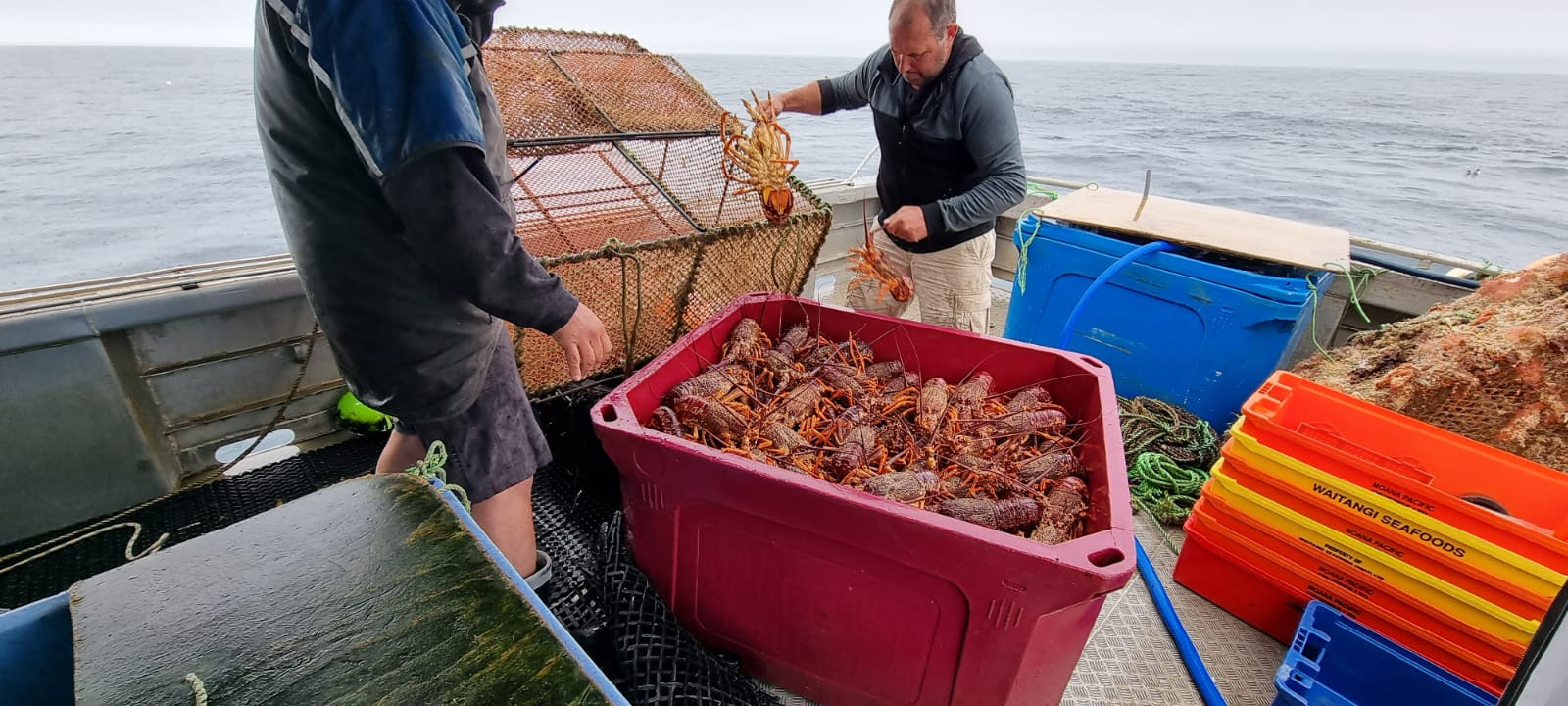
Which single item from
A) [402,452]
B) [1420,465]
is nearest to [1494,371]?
[1420,465]

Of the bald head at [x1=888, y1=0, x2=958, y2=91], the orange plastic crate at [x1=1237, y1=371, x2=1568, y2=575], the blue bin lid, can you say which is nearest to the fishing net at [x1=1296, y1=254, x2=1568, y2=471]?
the orange plastic crate at [x1=1237, y1=371, x2=1568, y2=575]

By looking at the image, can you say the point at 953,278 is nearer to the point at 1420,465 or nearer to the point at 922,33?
the point at 922,33

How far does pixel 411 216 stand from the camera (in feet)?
3.87

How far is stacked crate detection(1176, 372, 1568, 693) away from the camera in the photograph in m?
1.67

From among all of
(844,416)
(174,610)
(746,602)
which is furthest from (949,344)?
(174,610)

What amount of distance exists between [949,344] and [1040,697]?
3.56 ft

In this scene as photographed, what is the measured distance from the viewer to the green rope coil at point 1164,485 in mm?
2727

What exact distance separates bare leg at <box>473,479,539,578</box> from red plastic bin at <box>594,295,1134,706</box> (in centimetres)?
30

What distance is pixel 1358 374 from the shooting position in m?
2.46

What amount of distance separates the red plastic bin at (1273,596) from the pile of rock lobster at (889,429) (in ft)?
2.43

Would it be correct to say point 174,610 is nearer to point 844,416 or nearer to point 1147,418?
point 844,416

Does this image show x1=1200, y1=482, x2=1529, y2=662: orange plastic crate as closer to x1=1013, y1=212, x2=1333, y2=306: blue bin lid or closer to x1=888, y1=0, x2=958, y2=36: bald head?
x1=1013, y1=212, x2=1333, y2=306: blue bin lid

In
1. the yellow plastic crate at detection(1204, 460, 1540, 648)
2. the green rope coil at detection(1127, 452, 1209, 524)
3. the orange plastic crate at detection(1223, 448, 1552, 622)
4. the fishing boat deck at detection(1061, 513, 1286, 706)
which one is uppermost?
the orange plastic crate at detection(1223, 448, 1552, 622)

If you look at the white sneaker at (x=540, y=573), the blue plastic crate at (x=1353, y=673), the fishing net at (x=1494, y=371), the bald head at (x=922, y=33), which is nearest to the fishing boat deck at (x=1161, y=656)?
the blue plastic crate at (x=1353, y=673)
